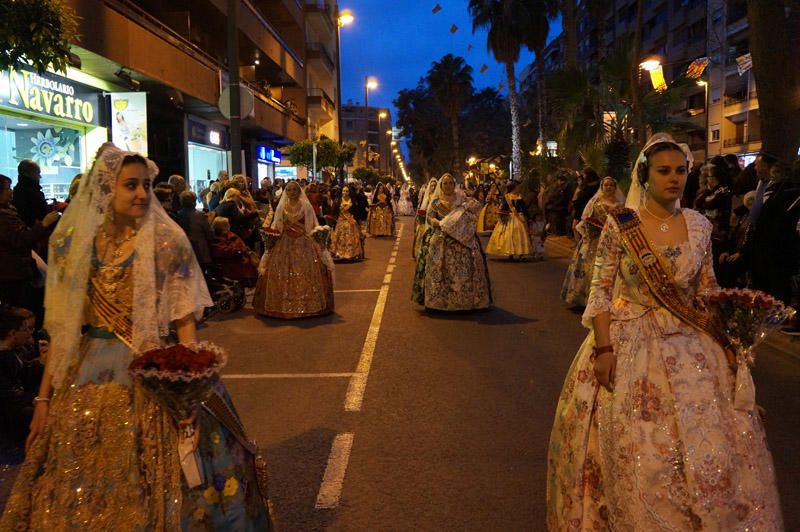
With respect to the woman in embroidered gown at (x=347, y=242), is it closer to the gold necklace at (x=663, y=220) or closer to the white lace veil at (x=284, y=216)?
the white lace veil at (x=284, y=216)

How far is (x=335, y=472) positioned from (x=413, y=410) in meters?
1.41

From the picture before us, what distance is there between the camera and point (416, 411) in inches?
239

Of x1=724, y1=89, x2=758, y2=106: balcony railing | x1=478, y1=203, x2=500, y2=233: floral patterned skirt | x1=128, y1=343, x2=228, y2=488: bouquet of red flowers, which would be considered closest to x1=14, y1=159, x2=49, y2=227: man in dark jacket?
x1=128, y1=343, x2=228, y2=488: bouquet of red flowers

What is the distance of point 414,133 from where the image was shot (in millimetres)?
79688

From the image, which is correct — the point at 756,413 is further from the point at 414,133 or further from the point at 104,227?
the point at 414,133

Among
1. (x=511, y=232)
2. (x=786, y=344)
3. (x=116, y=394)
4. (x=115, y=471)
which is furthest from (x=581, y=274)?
(x=115, y=471)

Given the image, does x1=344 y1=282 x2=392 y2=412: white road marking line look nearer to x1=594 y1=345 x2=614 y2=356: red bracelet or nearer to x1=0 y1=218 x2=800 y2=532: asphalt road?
x1=0 y1=218 x2=800 y2=532: asphalt road

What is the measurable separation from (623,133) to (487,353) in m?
11.1

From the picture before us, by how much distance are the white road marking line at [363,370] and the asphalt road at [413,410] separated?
0.05ft

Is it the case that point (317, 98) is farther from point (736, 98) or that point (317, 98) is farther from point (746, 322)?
point (746, 322)

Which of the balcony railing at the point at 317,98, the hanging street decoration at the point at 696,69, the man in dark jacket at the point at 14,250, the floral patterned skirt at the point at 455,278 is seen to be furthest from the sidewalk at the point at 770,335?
the balcony railing at the point at 317,98

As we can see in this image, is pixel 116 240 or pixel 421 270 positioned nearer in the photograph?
pixel 116 240

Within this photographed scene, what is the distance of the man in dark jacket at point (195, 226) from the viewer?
10.3 m

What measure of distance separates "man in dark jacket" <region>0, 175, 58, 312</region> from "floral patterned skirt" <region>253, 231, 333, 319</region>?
143 inches
